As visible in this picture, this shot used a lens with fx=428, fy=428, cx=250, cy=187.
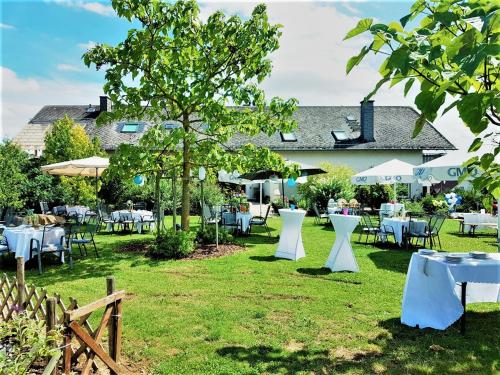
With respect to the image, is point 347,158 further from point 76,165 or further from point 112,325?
point 112,325

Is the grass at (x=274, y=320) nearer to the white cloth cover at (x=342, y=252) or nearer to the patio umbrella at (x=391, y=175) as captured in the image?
the white cloth cover at (x=342, y=252)

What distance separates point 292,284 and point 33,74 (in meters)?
9.07

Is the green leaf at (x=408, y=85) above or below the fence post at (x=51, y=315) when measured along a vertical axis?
above

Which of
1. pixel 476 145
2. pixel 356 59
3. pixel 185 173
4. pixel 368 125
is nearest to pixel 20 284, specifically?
pixel 356 59

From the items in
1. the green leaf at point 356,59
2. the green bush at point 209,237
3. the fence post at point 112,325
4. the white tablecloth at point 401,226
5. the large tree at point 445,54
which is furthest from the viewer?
the green bush at point 209,237

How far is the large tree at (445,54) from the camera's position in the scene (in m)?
1.63

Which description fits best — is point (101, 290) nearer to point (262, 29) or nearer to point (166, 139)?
point (166, 139)

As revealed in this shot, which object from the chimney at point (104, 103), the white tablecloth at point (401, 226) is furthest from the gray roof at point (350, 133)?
the white tablecloth at point (401, 226)

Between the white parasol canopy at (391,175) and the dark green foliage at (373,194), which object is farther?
the dark green foliage at (373,194)

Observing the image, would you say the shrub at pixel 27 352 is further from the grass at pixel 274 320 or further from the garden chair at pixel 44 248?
the garden chair at pixel 44 248

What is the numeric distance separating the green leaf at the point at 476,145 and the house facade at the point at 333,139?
79.2ft

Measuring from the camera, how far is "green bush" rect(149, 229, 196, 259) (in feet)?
32.8

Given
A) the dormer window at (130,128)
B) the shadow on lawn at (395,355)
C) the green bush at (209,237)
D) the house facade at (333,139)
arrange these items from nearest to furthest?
the shadow on lawn at (395,355) → the green bush at (209,237) → the house facade at (333,139) → the dormer window at (130,128)

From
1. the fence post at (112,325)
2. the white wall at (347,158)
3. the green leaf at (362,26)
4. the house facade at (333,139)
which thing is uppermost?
the house facade at (333,139)
